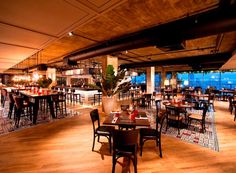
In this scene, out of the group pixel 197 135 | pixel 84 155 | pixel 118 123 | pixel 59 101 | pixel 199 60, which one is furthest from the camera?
pixel 199 60

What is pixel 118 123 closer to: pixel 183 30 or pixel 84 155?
pixel 84 155

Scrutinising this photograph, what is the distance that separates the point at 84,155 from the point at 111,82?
3.77 meters

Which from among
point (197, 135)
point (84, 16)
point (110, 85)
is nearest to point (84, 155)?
point (84, 16)

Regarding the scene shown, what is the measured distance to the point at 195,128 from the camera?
5.19m

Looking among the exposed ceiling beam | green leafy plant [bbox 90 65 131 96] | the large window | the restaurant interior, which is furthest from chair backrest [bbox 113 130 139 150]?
the large window

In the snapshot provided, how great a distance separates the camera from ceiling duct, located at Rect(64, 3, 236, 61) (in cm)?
290

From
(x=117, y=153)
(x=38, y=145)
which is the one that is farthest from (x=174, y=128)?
(x=38, y=145)

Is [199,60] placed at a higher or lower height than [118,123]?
higher

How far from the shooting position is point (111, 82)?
21.9ft

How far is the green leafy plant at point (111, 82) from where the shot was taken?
660 centimetres

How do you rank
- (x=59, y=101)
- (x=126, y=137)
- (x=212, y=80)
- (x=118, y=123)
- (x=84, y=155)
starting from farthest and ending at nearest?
(x=212, y=80) < (x=59, y=101) < (x=84, y=155) < (x=118, y=123) < (x=126, y=137)

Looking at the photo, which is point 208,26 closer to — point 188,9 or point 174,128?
point 188,9

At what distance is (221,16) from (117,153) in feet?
10.5

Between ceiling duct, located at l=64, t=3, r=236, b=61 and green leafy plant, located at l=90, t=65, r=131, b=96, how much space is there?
1625 mm
